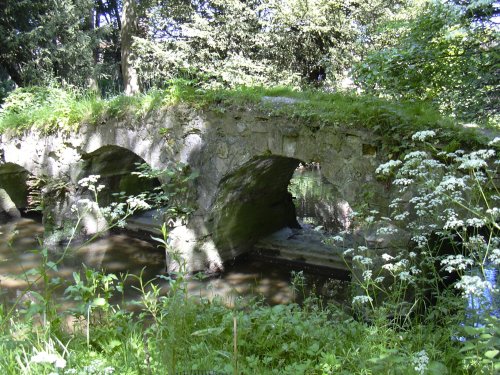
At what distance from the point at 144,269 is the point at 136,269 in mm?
544

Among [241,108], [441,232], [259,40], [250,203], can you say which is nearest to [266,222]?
[250,203]

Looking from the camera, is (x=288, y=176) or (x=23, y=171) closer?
(x=288, y=176)

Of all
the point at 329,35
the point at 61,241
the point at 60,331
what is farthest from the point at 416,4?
the point at 60,331

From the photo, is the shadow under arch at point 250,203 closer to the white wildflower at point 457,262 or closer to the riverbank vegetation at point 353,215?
→ the riverbank vegetation at point 353,215

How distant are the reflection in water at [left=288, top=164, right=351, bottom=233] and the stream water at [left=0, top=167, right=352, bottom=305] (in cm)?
11

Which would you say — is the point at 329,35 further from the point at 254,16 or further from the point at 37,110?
the point at 37,110

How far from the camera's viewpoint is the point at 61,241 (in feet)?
24.4

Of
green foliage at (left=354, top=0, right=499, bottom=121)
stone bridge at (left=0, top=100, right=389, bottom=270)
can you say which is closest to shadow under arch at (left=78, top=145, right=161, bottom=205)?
stone bridge at (left=0, top=100, right=389, bottom=270)

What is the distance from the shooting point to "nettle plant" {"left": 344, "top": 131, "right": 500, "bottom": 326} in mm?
2332

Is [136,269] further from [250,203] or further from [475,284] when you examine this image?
[475,284]

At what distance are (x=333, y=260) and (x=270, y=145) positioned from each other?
1.92 m

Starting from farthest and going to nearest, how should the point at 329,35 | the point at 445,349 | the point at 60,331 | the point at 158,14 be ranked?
1. the point at 158,14
2. the point at 329,35
3. the point at 60,331
4. the point at 445,349

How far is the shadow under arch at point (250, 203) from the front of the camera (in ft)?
18.8

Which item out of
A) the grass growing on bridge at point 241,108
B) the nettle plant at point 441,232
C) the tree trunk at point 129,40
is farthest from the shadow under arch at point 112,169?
the tree trunk at point 129,40
